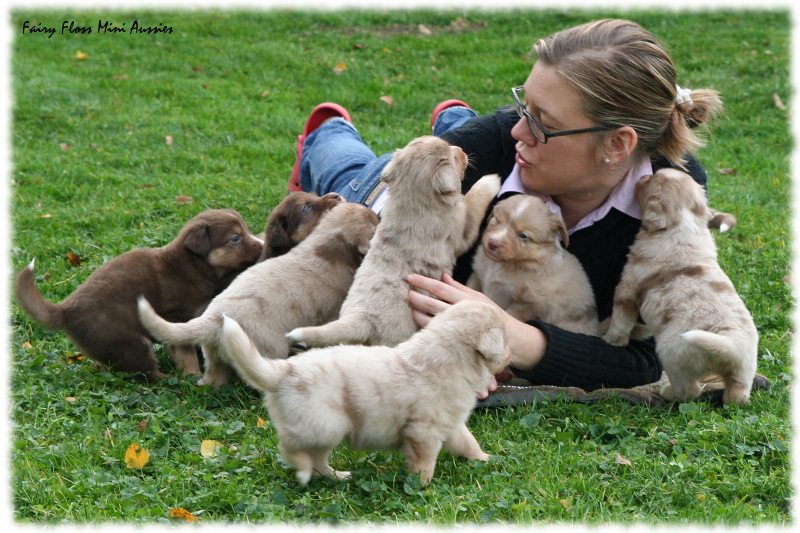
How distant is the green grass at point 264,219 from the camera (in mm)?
3693

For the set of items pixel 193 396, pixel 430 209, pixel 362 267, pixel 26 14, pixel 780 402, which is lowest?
pixel 193 396

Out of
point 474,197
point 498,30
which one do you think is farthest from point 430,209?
point 498,30

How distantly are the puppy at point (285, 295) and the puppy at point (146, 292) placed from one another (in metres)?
0.20

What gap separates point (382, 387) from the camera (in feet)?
11.9

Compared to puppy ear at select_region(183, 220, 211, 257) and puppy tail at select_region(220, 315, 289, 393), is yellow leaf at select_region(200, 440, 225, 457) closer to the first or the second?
puppy tail at select_region(220, 315, 289, 393)

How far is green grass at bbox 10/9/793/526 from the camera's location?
3693mm

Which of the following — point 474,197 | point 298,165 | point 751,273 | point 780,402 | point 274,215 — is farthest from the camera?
point 298,165

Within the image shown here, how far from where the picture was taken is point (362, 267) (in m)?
4.78

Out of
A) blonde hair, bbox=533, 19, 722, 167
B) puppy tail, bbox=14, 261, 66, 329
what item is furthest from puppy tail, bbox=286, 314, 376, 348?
blonde hair, bbox=533, 19, 722, 167

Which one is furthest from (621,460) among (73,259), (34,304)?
(73,259)

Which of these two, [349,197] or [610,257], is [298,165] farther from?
[610,257]

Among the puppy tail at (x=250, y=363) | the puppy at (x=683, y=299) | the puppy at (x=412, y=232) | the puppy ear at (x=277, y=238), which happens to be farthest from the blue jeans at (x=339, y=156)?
the puppy tail at (x=250, y=363)

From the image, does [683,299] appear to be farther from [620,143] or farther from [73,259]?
[73,259]

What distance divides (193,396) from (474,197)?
1.98m
